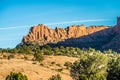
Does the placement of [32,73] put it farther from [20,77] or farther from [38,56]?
[38,56]

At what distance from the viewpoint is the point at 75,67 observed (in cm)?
7844

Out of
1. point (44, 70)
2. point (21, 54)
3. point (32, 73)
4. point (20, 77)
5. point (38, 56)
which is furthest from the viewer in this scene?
point (21, 54)

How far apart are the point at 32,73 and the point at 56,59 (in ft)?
137

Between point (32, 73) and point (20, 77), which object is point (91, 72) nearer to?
point (32, 73)

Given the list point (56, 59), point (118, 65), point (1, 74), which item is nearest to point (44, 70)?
point (1, 74)

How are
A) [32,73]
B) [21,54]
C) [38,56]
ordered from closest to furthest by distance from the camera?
[32,73] → [38,56] → [21,54]

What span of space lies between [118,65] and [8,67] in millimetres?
26781

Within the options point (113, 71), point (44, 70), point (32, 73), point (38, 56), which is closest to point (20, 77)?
point (113, 71)

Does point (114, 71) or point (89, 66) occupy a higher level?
point (89, 66)

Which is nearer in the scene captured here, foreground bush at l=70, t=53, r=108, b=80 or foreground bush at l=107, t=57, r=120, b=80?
foreground bush at l=107, t=57, r=120, b=80

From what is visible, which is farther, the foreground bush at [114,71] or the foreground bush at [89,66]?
the foreground bush at [89,66]

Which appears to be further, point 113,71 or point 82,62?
point 82,62

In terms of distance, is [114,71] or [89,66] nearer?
[114,71]

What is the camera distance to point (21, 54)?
13738cm
